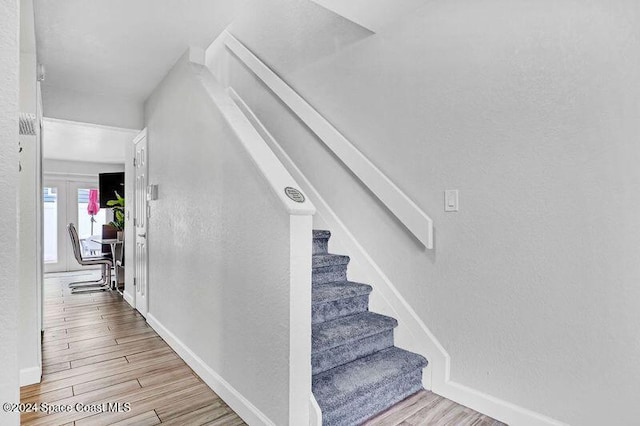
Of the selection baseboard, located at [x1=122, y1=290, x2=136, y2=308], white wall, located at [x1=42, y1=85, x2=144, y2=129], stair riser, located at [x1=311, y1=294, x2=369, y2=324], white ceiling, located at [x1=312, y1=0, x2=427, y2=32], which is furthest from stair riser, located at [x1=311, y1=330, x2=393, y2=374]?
white wall, located at [x1=42, y1=85, x2=144, y2=129]

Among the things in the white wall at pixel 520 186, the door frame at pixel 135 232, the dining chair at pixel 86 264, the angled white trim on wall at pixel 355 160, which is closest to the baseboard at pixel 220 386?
the door frame at pixel 135 232

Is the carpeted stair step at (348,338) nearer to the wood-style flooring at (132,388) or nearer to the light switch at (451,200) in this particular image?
the wood-style flooring at (132,388)

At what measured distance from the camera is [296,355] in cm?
162

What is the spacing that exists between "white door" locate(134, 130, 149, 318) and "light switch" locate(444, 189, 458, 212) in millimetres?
2908

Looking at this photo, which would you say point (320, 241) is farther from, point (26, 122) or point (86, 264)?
point (86, 264)

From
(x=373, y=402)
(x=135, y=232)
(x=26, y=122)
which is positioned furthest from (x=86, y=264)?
(x=373, y=402)

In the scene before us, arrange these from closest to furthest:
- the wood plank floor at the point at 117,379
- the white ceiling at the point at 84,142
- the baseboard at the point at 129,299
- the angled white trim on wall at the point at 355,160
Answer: the wood plank floor at the point at 117,379 → the angled white trim on wall at the point at 355,160 → the baseboard at the point at 129,299 → the white ceiling at the point at 84,142

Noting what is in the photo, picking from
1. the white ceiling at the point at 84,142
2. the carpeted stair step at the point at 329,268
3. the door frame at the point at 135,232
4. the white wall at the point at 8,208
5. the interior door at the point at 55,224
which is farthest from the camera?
the interior door at the point at 55,224

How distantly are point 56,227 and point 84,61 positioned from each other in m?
5.77

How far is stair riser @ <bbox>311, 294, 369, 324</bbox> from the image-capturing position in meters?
2.23

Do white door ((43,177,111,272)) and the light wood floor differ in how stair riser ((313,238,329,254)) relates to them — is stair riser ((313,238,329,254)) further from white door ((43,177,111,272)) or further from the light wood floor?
white door ((43,177,111,272))

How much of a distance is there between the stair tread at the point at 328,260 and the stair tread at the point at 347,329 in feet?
1.34

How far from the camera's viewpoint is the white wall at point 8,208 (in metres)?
0.85

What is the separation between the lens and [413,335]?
2.29 metres
